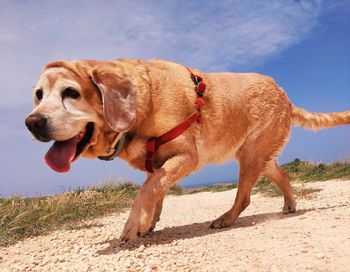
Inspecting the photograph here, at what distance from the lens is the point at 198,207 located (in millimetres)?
9281

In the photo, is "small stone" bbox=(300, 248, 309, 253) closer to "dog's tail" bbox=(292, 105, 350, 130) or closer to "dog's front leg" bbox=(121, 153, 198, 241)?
"dog's front leg" bbox=(121, 153, 198, 241)

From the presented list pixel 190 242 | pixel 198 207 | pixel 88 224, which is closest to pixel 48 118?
pixel 190 242

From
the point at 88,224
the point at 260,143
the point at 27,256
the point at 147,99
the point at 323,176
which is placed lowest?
the point at 323,176

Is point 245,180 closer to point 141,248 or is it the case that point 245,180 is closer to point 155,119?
point 155,119

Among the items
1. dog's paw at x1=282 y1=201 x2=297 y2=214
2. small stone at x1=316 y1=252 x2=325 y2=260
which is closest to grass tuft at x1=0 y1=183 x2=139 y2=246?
dog's paw at x1=282 y1=201 x2=297 y2=214

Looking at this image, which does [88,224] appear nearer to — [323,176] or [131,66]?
[131,66]

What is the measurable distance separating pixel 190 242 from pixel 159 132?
44.5 inches

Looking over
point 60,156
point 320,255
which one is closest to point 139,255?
point 60,156

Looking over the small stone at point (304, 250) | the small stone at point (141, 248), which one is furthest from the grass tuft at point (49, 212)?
the small stone at point (304, 250)

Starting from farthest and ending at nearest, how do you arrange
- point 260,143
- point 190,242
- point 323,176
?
point 323,176 < point 260,143 < point 190,242

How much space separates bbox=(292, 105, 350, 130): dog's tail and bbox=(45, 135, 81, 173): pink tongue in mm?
3568

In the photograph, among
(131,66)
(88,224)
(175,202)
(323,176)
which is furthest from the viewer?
(323,176)

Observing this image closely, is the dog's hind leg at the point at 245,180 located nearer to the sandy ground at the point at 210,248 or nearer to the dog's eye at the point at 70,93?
the sandy ground at the point at 210,248

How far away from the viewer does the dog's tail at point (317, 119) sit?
6.82m
